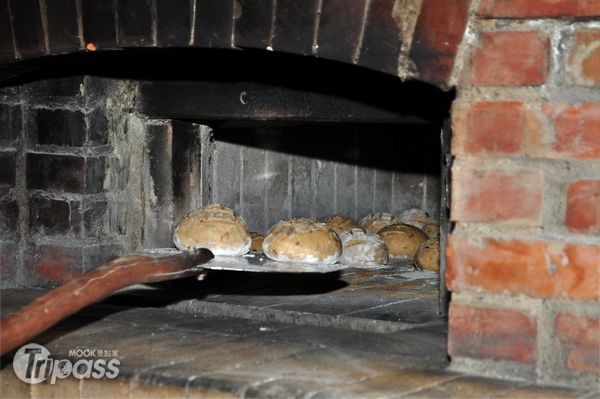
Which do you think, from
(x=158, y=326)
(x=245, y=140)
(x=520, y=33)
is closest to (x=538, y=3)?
(x=520, y=33)

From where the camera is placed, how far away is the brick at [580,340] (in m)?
1.78

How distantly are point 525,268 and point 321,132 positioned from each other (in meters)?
1.99

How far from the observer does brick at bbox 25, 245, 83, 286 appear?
2.84 m

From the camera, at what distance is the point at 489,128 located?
6.14 feet

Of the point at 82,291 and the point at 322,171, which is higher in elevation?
the point at 322,171

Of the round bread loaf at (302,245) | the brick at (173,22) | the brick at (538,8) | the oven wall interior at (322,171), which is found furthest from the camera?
the oven wall interior at (322,171)

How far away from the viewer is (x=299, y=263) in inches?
102

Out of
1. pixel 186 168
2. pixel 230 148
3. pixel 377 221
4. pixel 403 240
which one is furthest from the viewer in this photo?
pixel 377 221

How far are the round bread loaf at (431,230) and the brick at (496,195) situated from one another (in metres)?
1.58

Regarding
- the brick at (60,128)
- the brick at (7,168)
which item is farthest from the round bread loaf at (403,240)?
the brick at (7,168)

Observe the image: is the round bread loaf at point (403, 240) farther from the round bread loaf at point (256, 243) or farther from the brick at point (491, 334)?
the brick at point (491, 334)

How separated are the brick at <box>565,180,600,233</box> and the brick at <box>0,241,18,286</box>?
5.38 feet

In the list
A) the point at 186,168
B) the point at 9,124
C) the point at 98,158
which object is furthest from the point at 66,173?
the point at 186,168

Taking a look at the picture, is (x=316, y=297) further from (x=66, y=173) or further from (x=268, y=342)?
(x=66, y=173)
